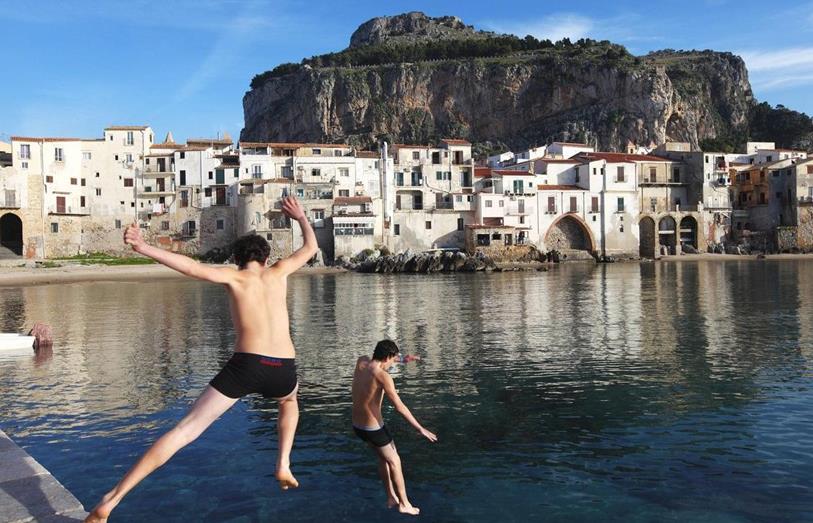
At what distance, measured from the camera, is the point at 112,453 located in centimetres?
1029

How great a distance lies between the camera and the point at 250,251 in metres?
6.43

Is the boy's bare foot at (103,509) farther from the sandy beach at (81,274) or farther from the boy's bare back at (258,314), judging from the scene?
the sandy beach at (81,274)

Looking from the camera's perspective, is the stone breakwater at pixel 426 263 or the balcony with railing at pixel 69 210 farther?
the balcony with railing at pixel 69 210

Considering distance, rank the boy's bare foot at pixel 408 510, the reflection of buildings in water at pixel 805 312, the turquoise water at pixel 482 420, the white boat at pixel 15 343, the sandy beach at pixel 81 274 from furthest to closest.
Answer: the sandy beach at pixel 81 274, the white boat at pixel 15 343, the reflection of buildings in water at pixel 805 312, the turquoise water at pixel 482 420, the boy's bare foot at pixel 408 510

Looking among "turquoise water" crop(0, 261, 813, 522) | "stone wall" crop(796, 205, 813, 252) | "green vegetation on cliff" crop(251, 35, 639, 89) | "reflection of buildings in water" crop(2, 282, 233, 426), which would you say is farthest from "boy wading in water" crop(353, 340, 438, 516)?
"green vegetation on cliff" crop(251, 35, 639, 89)

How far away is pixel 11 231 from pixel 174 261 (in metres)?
77.2

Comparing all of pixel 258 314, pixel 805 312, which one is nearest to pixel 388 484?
pixel 258 314

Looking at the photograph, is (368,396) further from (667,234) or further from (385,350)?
(667,234)

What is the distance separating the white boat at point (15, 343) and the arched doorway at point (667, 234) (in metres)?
78.1

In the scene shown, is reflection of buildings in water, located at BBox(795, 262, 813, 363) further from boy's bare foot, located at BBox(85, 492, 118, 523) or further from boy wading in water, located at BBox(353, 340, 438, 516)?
boy's bare foot, located at BBox(85, 492, 118, 523)

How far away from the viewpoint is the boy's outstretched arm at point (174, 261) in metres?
5.76

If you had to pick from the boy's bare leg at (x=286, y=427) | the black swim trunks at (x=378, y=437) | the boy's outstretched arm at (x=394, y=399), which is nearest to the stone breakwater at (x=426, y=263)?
the black swim trunks at (x=378, y=437)

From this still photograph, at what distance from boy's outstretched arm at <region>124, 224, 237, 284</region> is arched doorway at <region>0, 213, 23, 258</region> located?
7408 centimetres

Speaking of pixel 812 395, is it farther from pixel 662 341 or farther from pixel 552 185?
pixel 552 185
